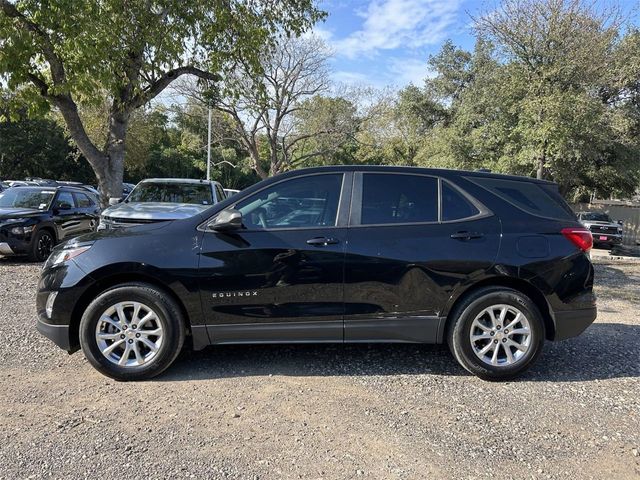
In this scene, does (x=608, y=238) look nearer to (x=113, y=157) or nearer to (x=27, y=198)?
(x=113, y=157)

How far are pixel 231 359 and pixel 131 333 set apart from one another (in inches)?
37.6

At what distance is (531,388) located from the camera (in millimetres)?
3994

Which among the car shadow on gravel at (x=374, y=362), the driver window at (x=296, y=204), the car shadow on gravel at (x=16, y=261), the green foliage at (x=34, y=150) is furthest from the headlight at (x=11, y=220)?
the green foliage at (x=34, y=150)

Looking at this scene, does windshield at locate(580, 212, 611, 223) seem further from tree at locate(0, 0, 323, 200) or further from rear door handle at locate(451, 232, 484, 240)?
rear door handle at locate(451, 232, 484, 240)

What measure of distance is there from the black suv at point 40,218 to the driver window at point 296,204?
23.8ft

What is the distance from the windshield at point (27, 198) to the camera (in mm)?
9953

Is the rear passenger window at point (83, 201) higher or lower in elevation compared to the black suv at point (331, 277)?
higher

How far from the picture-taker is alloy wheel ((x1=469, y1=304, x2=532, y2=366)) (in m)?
4.06

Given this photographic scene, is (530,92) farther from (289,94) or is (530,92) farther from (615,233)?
(289,94)

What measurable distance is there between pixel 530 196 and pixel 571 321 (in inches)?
45.3

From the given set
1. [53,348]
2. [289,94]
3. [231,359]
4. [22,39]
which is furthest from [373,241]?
[289,94]

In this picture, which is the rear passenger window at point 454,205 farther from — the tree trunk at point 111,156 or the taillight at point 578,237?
the tree trunk at point 111,156

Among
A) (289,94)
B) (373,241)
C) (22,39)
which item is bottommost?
(373,241)

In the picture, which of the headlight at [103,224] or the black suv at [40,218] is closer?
the headlight at [103,224]
